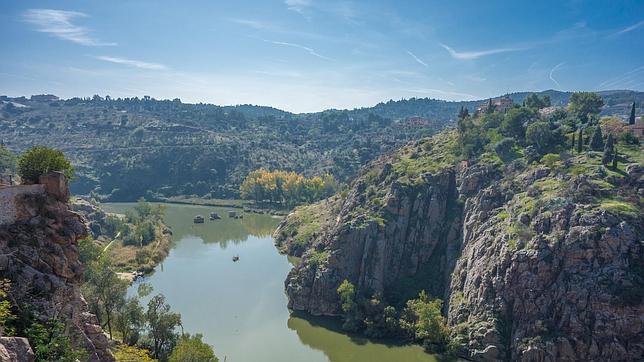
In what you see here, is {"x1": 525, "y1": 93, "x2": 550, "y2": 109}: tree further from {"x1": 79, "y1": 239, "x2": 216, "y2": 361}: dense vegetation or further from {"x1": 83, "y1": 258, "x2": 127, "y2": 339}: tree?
{"x1": 83, "y1": 258, "x2": 127, "y2": 339}: tree

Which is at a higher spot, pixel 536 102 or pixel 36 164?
pixel 536 102

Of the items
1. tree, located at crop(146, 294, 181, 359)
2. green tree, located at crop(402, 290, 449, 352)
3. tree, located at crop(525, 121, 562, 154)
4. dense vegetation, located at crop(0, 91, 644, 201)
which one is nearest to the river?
green tree, located at crop(402, 290, 449, 352)

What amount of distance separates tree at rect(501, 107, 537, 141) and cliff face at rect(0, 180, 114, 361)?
2400 inches

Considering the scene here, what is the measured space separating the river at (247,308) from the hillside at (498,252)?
2.97 metres

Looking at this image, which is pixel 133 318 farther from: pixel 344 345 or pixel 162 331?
pixel 344 345

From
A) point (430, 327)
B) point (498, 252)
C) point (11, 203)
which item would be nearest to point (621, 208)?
point (498, 252)

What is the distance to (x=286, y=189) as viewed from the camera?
410 feet

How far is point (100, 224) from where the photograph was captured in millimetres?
89812

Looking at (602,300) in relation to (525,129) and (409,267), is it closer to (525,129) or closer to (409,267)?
(409,267)

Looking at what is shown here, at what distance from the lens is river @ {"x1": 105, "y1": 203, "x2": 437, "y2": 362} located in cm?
4650

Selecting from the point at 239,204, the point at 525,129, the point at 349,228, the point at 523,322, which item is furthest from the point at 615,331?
the point at 239,204

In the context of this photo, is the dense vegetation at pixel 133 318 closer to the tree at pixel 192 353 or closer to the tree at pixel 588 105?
the tree at pixel 192 353

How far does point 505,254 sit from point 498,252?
130cm

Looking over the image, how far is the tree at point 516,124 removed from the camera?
6944cm
